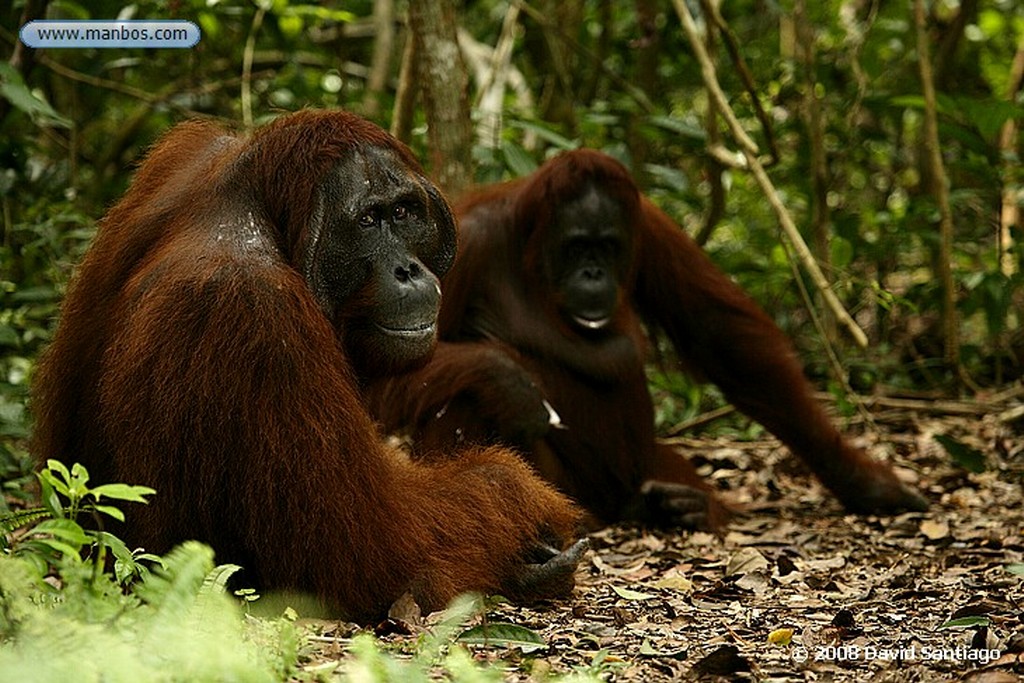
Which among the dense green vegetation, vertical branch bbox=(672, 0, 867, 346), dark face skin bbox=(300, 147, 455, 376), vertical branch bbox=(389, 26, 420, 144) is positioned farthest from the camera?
the dense green vegetation

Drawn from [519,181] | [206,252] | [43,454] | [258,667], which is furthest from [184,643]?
[519,181]

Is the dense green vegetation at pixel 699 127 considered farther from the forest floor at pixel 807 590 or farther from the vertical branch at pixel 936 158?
the forest floor at pixel 807 590

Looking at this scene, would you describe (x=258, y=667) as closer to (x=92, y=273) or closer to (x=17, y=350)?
(x=92, y=273)

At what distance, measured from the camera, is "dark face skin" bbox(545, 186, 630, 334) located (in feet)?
→ 18.5

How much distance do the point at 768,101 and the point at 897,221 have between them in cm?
169

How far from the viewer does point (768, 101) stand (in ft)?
28.1

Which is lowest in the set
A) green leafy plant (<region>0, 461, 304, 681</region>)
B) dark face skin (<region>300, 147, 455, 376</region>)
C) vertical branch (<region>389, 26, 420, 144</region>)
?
green leafy plant (<region>0, 461, 304, 681</region>)

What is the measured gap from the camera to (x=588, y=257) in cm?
570

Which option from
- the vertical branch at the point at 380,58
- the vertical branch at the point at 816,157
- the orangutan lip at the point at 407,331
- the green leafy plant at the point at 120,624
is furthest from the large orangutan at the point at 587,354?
the green leafy plant at the point at 120,624

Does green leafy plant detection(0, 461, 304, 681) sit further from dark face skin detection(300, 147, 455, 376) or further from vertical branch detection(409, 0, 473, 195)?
vertical branch detection(409, 0, 473, 195)

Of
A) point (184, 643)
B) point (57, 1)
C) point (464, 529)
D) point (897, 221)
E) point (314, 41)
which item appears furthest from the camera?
point (314, 41)

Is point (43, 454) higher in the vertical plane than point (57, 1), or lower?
lower

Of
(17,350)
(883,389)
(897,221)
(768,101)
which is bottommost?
(883,389)

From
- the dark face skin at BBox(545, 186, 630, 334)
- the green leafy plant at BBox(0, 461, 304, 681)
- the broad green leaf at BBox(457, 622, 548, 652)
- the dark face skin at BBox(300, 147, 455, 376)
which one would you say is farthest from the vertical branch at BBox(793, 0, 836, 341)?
the green leafy plant at BBox(0, 461, 304, 681)
